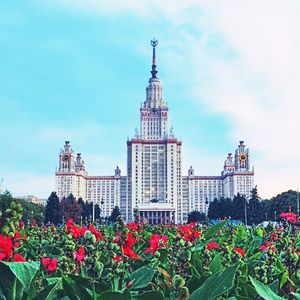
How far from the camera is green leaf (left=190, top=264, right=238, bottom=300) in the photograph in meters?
1.30

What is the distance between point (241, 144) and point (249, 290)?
382ft

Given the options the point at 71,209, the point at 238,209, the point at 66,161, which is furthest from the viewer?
the point at 66,161

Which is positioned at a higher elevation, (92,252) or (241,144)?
(241,144)

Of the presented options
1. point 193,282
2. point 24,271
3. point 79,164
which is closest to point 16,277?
point 24,271

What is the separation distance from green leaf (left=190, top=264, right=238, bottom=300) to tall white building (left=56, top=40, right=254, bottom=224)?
10533cm

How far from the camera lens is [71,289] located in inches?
61.6

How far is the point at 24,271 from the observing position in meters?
1.40

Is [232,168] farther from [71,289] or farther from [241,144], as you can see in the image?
[71,289]

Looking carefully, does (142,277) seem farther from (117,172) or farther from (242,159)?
(117,172)

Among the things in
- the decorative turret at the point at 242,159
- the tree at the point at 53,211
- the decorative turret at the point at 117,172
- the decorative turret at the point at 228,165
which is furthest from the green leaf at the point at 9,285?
the decorative turret at the point at 228,165

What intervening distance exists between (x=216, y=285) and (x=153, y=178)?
367ft

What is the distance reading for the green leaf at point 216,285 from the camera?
130 cm

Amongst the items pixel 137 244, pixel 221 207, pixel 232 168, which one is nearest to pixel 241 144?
pixel 232 168

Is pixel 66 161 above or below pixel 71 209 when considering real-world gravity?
above
